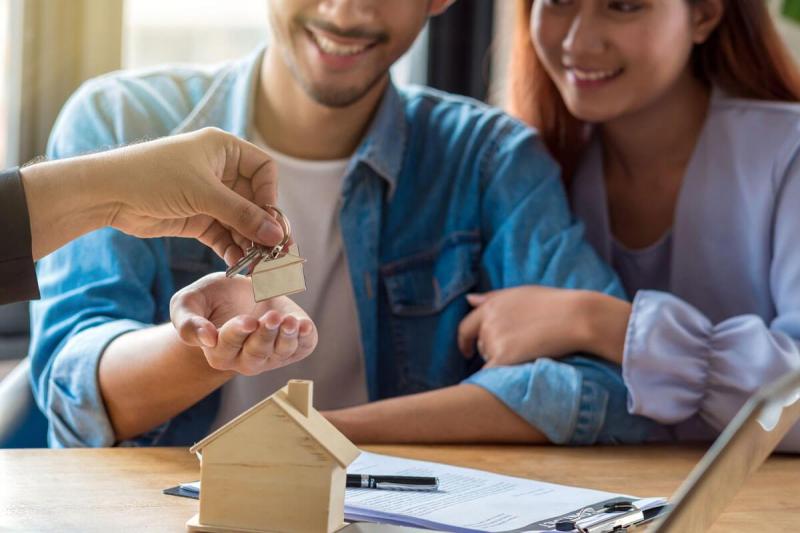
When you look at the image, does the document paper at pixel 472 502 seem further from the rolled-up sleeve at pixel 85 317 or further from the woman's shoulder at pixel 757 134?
the woman's shoulder at pixel 757 134

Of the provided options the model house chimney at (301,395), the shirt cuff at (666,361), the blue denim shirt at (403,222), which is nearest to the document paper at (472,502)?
the model house chimney at (301,395)

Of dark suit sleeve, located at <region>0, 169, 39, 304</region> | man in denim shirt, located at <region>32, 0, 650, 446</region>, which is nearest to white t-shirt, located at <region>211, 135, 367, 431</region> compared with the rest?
man in denim shirt, located at <region>32, 0, 650, 446</region>

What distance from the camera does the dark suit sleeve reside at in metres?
1.00

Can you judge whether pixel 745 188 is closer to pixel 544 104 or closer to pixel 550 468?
pixel 544 104

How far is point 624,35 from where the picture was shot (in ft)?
5.53

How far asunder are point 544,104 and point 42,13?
101cm

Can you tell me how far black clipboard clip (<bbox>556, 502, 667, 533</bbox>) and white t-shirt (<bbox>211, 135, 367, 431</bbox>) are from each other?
74 centimetres

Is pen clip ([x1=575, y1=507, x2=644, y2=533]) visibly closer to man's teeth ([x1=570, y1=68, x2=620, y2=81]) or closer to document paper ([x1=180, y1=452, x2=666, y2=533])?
document paper ([x1=180, y1=452, x2=666, y2=533])

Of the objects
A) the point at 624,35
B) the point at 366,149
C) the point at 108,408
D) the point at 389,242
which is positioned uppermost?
the point at 624,35

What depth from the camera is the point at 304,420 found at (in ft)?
2.91

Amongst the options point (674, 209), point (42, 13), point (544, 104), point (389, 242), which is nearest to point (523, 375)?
point (389, 242)

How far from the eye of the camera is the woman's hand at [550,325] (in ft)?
4.77

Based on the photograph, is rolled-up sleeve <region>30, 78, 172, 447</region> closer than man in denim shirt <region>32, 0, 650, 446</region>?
Yes

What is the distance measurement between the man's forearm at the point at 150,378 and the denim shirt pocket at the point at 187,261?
0.84 feet
